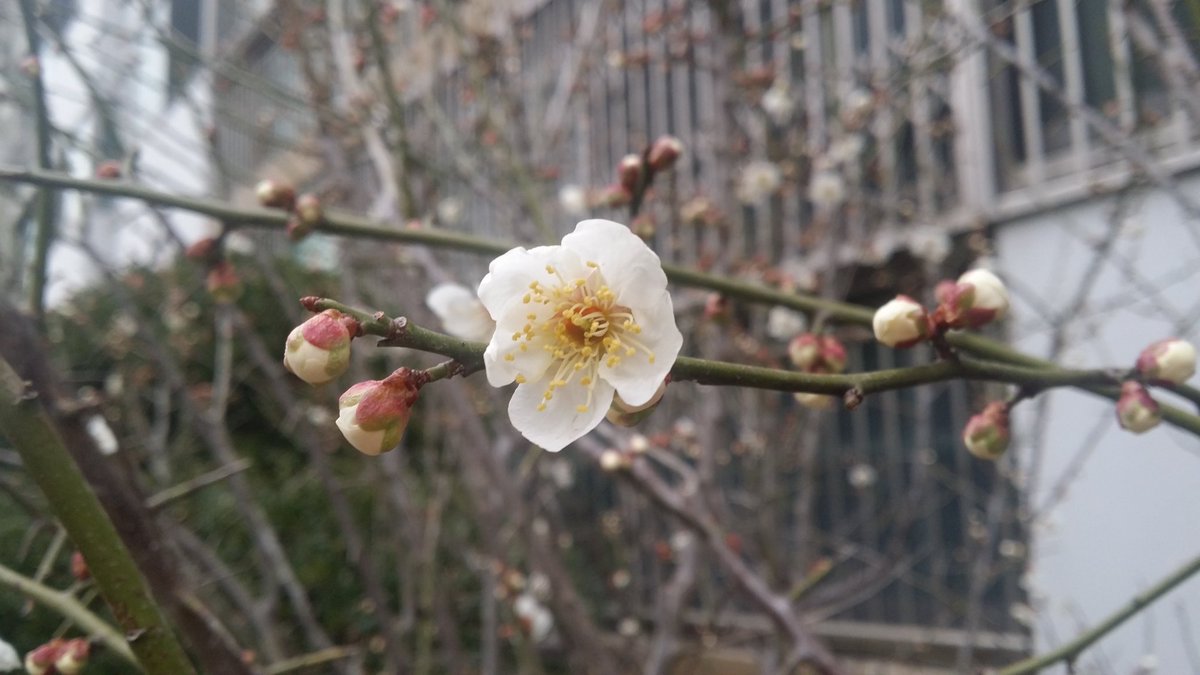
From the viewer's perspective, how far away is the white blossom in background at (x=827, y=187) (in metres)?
3.69

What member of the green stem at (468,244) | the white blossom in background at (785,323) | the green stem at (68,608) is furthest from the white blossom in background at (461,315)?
the white blossom in background at (785,323)

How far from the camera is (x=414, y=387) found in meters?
0.75

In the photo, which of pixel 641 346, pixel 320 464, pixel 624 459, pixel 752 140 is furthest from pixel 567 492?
pixel 641 346

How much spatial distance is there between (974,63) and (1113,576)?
7.49ft

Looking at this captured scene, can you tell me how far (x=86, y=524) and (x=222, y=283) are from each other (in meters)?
0.65

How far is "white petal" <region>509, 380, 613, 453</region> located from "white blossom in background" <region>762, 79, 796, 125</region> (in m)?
3.38

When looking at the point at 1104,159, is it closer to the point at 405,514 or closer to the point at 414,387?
the point at 405,514

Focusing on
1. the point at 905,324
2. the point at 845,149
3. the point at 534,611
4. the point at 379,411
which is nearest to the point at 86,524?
the point at 379,411

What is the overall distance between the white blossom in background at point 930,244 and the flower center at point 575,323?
125 inches

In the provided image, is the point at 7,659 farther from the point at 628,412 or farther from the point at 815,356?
the point at 815,356

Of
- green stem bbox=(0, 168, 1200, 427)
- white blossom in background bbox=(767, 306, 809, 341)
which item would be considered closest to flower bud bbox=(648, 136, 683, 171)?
green stem bbox=(0, 168, 1200, 427)

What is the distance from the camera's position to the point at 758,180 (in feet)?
12.6

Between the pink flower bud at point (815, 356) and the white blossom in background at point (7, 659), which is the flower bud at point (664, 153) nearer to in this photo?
the pink flower bud at point (815, 356)

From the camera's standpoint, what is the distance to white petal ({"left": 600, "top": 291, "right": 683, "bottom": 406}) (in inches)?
28.3
